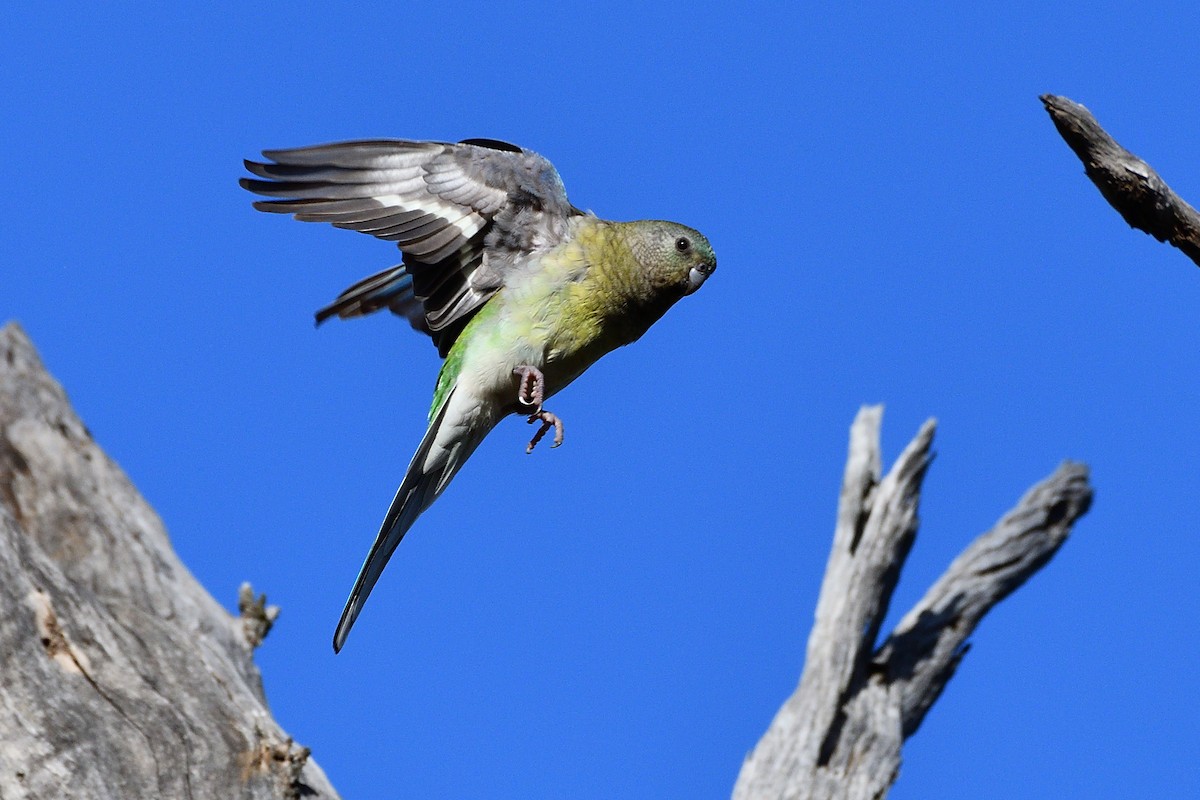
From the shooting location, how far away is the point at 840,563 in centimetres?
777

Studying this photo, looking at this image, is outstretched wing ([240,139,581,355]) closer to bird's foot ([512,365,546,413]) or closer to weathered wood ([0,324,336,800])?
bird's foot ([512,365,546,413])

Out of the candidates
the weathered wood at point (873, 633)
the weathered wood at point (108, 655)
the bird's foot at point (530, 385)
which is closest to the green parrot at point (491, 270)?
the bird's foot at point (530, 385)

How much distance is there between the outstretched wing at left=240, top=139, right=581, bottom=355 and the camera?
19.8 ft

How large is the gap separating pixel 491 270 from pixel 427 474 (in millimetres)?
1077

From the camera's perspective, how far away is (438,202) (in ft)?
20.9

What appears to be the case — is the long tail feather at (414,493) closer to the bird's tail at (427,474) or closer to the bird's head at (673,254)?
the bird's tail at (427,474)

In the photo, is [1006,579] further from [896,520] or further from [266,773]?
[266,773]

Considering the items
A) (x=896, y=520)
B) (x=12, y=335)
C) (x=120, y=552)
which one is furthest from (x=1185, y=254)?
(x=12, y=335)

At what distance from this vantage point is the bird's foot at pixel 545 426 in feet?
21.7

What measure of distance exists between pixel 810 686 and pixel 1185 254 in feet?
11.4

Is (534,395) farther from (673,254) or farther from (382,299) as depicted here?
(382,299)

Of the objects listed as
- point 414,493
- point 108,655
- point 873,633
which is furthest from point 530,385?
point 873,633

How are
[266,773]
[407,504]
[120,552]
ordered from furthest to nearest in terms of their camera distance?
[120,552], [407,504], [266,773]

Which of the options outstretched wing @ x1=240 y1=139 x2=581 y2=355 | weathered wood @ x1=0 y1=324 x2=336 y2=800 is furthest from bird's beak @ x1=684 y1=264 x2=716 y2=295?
weathered wood @ x1=0 y1=324 x2=336 y2=800
